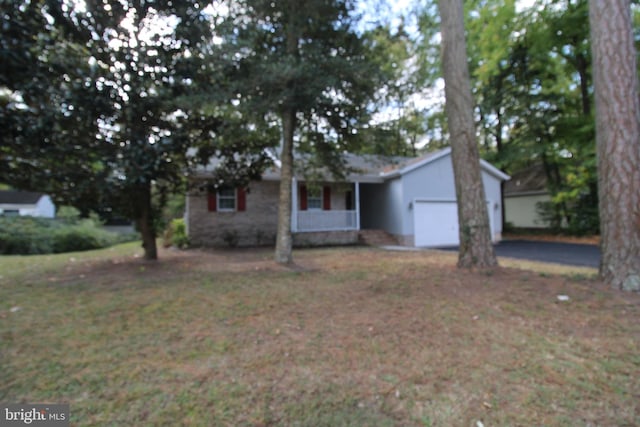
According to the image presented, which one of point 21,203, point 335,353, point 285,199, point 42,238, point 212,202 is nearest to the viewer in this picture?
point 335,353

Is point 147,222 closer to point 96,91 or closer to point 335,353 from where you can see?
point 96,91

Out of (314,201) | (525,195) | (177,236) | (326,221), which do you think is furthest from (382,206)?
(525,195)

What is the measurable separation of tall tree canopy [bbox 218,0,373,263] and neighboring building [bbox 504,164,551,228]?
62.3 feet

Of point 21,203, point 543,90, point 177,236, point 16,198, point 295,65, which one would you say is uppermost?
point 543,90

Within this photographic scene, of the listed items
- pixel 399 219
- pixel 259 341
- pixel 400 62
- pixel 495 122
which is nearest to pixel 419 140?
pixel 495 122

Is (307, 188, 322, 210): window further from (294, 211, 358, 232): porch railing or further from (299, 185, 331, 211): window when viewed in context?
(294, 211, 358, 232): porch railing

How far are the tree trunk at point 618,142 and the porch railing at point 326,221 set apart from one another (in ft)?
33.9

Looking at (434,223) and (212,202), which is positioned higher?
(212,202)

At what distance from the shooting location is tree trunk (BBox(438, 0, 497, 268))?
5863mm

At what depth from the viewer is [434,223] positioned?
49.4 feet

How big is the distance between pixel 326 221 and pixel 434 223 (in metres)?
Answer: 4.91

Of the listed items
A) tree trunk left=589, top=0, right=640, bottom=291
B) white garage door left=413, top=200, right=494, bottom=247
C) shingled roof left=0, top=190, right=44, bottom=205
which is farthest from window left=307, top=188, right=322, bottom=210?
shingled roof left=0, top=190, right=44, bottom=205

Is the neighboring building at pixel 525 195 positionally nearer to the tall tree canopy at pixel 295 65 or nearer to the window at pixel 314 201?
the window at pixel 314 201

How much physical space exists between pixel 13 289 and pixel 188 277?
2732 millimetres
